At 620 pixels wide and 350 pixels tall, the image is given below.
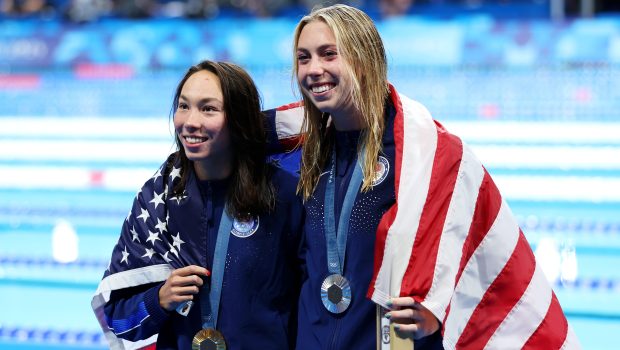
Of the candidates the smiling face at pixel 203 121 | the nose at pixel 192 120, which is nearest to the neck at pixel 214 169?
the smiling face at pixel 203 121

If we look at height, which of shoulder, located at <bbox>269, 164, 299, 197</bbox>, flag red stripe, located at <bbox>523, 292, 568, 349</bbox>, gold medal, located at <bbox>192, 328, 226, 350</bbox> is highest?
shoulder, located at <bbox>269, 164, 299, 197</bbox>

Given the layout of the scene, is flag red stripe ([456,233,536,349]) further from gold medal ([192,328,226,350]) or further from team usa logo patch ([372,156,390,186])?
gold medal ([192,328,226,350])

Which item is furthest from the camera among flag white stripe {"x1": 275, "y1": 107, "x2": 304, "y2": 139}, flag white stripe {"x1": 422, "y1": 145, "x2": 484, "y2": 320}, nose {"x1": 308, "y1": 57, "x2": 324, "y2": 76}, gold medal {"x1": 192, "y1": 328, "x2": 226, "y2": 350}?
flag white stripe {"x1": 275, "y1": 107, "x2": 304, "y2": 139}

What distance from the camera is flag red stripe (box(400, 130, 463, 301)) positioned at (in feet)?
6.44

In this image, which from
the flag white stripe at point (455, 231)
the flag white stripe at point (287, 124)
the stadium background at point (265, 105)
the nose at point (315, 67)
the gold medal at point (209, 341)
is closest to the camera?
the flag white stripe at point (455, 231)

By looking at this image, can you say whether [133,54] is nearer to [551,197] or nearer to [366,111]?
[551,197]

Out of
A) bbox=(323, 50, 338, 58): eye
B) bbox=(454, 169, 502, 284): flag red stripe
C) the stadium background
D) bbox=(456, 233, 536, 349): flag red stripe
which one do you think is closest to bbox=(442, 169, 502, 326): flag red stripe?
bbox=(454, 169, 502, 284): flag red stripe

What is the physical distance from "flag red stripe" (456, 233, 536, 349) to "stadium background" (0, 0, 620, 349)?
224 cm

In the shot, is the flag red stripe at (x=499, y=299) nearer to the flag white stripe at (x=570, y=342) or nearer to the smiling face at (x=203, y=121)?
the flag white stripe at (x=570, y=342)

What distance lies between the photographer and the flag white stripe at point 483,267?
2145 mm

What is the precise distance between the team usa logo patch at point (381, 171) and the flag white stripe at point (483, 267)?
280 mm

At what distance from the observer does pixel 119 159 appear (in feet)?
28.0

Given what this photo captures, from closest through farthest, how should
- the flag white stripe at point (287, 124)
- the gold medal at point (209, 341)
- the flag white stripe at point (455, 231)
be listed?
the flag white stripe at point (455, 231), the gold medal at point (209, 341), the flag white stripe at point (287, 124)

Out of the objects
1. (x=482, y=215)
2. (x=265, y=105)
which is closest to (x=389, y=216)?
(x=482, y=215)
